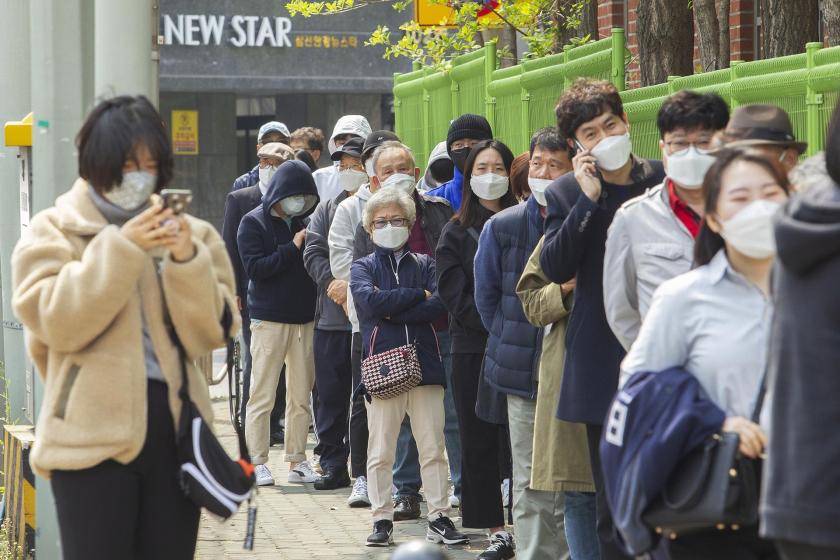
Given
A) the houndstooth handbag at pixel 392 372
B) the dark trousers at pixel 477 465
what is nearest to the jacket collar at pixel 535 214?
the dark trousers at pixel 477 465

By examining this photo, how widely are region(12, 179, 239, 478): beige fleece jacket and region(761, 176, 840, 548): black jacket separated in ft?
6.31

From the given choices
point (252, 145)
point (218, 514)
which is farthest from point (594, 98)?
point (252, 145)

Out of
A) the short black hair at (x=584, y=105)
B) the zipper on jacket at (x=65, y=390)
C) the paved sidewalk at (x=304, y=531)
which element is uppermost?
the short black hair at (x=584, y=105)

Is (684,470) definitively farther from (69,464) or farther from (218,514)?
(69,464)

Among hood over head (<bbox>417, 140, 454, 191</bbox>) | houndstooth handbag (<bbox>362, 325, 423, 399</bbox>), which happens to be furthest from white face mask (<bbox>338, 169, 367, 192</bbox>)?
houndstooth handbag (<bbox>362, 325, 423, 399</bbox>)

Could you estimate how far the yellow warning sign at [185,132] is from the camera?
26797mm

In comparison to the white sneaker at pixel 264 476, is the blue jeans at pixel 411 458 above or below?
above

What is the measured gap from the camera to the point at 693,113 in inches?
211

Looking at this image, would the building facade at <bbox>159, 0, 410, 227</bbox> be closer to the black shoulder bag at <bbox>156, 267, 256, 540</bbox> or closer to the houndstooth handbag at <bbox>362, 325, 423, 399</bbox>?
the houndstooth handbag at <bbox>362, 325, 423, 399</bbox>

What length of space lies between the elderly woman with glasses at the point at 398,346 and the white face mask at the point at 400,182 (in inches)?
23.1

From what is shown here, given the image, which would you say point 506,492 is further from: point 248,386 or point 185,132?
point 185,132

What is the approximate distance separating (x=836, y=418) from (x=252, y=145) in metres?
24.8

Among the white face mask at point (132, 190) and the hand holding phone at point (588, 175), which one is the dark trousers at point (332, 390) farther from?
the white face mask at point (132, 190)

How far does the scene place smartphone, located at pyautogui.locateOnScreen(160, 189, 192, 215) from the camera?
175 inches
